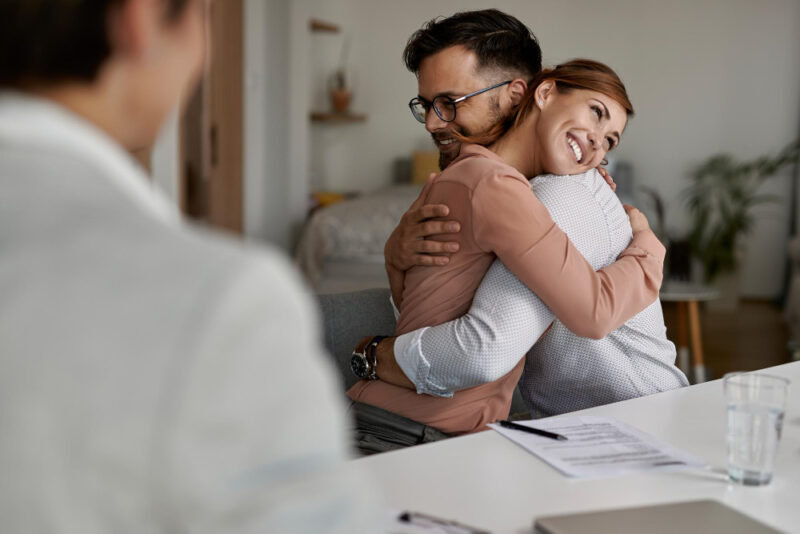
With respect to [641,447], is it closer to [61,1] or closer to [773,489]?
[773,489]

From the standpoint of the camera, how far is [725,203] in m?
6.63

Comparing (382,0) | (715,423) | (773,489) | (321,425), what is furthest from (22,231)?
(382,0)

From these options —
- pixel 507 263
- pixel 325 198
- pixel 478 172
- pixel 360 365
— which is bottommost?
pixel 325 198

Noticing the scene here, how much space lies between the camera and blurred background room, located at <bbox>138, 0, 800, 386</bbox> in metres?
5.19

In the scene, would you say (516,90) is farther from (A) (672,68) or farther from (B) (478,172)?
(A) (672,68)

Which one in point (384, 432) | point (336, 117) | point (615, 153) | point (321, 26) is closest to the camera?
point (384, 432)

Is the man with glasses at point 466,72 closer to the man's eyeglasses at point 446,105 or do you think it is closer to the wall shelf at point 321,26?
the man's eyeglasses at point 446,105

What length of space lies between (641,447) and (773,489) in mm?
168

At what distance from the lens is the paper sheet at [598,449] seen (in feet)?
3.25

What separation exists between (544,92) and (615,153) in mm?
5929

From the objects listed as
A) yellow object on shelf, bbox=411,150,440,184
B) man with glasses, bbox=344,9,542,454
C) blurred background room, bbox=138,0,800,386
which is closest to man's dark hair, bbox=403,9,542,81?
man with glasses, bbox=344,9,542,454

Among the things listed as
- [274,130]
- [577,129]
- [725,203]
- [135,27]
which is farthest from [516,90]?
[725,203]

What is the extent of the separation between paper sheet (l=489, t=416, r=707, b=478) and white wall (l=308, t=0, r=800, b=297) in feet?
20.2

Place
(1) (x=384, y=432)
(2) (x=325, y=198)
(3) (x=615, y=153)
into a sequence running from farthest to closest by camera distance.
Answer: (3) (x=615, y=153)
(2) (x=325, y=198)
(1) (x=384, y=432)
